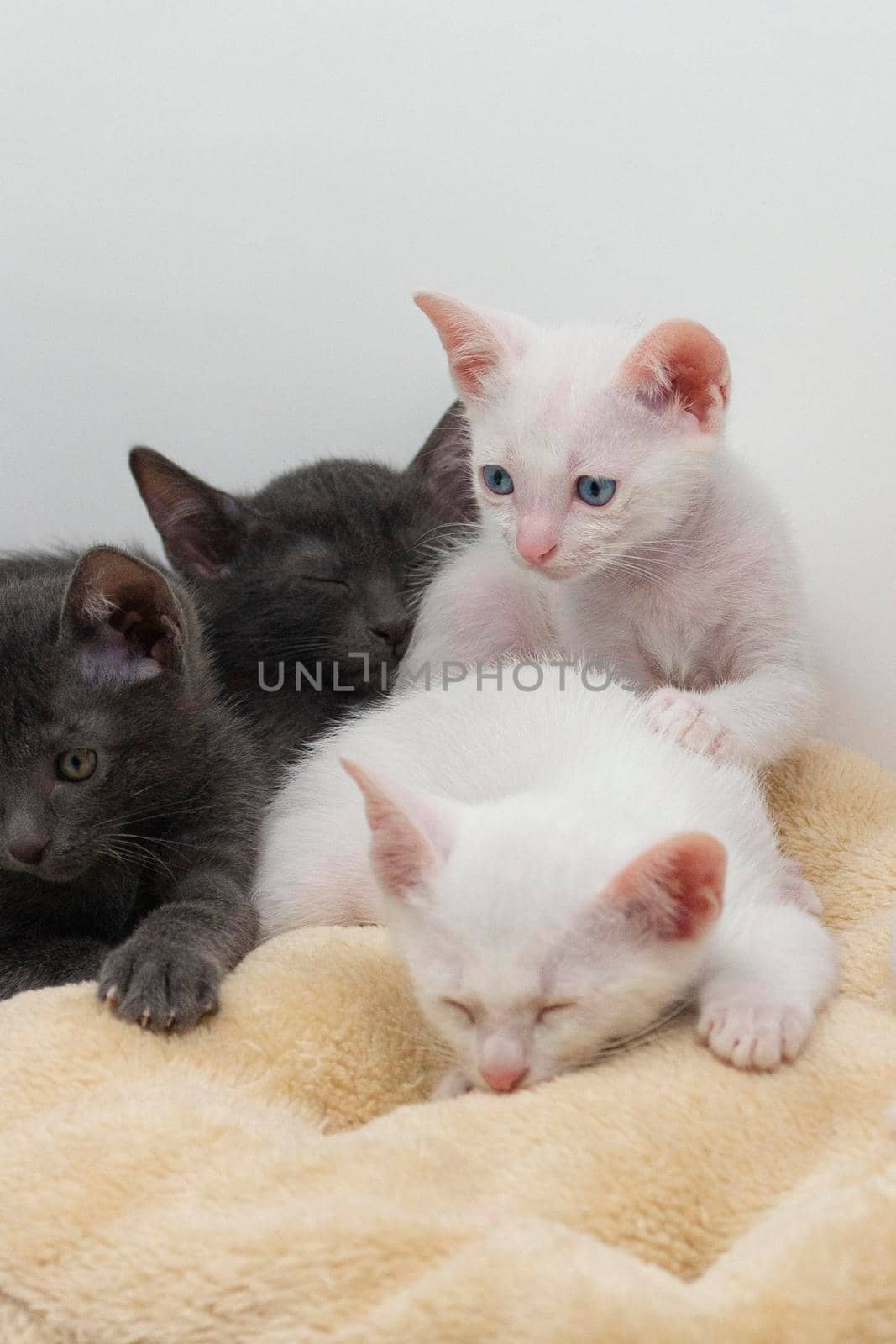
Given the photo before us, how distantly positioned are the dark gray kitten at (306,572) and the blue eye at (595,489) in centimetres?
42

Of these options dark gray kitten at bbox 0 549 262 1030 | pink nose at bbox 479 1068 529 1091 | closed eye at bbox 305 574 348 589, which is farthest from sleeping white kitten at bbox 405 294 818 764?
pink nose at bbox 479 1068 529 1091

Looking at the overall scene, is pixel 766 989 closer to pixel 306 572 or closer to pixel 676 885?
pixel 676 885

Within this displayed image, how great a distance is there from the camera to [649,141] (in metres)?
2.12

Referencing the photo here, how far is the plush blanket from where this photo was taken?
0.85 meters

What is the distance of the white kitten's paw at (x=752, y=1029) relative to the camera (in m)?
1.12

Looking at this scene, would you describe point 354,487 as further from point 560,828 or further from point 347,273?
point 560,828

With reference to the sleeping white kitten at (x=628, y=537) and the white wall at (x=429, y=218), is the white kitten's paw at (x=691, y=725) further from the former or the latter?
the white wall at (x=429, y=218)

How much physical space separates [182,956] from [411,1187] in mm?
459

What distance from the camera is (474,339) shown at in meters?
1.75

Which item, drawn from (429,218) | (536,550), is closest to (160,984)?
(536,550)

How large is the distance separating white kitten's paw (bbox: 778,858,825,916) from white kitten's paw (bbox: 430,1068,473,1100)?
1.54 feet

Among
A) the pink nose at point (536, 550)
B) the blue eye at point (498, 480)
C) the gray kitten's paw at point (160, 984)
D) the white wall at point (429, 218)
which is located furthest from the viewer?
the white wall at point (429, 218)

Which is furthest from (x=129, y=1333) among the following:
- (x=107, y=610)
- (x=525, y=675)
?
(x=525, y=675)

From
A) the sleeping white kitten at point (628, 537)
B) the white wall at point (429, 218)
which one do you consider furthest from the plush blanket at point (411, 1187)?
the white wall at point (429, 218)
